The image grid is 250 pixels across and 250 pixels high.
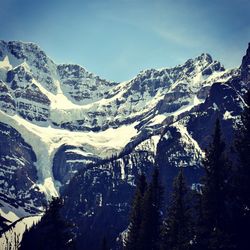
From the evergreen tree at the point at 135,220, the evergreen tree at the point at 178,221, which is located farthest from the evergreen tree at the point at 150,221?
the evergreen tree at the point at 178,221

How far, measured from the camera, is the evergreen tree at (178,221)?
64.1 m

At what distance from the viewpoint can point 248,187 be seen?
195ft

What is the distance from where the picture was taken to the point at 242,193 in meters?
59.6

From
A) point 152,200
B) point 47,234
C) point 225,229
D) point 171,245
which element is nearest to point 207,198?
point 225,229

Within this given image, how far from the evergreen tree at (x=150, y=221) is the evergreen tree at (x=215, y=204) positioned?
11887 mm

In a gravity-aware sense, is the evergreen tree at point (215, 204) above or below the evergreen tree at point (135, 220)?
below

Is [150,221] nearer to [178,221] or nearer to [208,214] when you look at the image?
[178,221]

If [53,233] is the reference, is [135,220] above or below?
above

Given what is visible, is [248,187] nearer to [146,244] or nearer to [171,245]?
[171,245]

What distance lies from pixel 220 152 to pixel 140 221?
16608mm

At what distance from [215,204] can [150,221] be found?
13.7 m

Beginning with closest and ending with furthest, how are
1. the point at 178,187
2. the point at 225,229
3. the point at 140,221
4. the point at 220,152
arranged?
the point at 225,229 < the point at 220,152 < the point at 178,187 < the point at 140,221

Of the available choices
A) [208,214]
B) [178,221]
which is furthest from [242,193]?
[178,221]

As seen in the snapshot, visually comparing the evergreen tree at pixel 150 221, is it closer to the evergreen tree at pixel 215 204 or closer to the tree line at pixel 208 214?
the tree line at pixel 208 214
